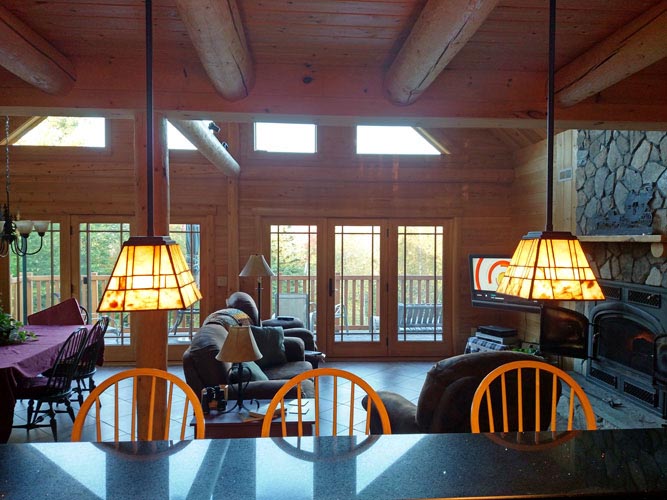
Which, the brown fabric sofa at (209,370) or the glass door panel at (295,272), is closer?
the brown fabric sofa at (209,370)

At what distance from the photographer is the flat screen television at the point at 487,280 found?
5484 mm

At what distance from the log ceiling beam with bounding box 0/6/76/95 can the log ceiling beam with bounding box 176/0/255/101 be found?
773 mm

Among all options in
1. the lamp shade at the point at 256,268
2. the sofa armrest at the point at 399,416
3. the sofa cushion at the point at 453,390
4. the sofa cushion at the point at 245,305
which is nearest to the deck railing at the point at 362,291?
the lamp shade at the point at 256,268

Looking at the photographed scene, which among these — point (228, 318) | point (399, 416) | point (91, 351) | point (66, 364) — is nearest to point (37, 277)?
point (91, 351)

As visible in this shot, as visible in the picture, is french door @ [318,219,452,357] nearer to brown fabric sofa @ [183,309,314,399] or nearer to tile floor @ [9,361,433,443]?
tile floor @ [9,361,433,443]

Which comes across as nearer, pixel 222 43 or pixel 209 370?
pixel 222 43

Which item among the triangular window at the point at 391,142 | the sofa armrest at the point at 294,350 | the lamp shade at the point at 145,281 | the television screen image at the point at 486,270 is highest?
the triangular window at the point at 391,142

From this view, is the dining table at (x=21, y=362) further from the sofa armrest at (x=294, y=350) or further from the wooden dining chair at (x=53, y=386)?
the sofa armrest at (x=294, y=350)

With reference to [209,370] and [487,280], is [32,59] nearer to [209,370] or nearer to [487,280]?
[209,370]

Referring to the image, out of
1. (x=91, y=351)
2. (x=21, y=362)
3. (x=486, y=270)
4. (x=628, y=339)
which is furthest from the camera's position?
(x=486, y=270)

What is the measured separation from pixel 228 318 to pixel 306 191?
235 centimetres

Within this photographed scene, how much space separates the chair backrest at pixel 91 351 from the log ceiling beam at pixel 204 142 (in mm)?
1958

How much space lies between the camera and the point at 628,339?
161 inches

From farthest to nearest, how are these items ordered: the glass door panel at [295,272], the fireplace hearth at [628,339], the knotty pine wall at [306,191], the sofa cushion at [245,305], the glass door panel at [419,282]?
1. the glass door panel at [419,282]
2. the glass door panel at [295,272]
3. the knotty pine wall at [306,191]
4. the sofa cushion at [245,305]
5. the fireplace hearth at [628,339]
